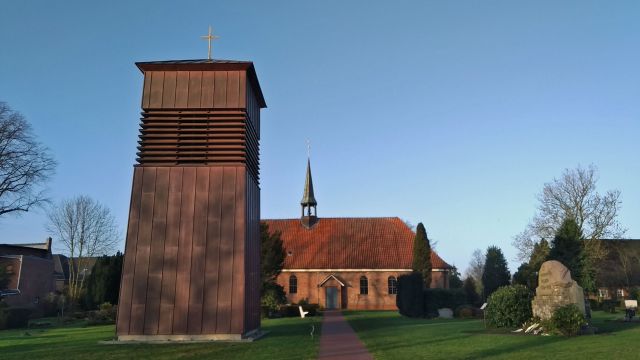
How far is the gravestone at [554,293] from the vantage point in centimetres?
1780

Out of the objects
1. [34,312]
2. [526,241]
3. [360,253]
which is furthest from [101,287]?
[526,241]

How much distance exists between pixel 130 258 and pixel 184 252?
1.87m

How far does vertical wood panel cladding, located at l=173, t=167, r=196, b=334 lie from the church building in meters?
28.9

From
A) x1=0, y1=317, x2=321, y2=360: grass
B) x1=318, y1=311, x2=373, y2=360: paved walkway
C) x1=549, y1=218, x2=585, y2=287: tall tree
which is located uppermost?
x1=549, y1=218, x2=585, y2=287: tall tree

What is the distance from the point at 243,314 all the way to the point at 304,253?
3123cm

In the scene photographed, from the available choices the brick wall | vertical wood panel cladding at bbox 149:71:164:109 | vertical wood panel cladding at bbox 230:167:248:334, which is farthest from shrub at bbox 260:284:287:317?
vertical wood panel cladding at bbox 149:71:164:109

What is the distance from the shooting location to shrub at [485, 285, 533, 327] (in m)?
20.0

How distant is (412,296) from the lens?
32.4 meters

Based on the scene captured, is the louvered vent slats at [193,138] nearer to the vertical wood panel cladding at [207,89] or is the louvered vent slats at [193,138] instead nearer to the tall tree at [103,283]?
the vertical wood panel cladding at [207,89]

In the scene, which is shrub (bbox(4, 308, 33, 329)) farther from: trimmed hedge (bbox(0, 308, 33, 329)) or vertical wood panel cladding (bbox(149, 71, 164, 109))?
vertical wood panel cladding (bbox(149, 71, 164, 109))

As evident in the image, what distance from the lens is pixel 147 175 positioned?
17438mm

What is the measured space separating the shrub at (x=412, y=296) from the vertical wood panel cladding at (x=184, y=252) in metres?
19.7

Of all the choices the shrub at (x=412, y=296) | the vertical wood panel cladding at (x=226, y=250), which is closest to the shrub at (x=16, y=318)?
the vertical wood panel cladding at (x=226, y=250)

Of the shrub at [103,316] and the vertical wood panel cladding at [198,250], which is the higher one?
the vertical wood panel cladding at [198,250]
